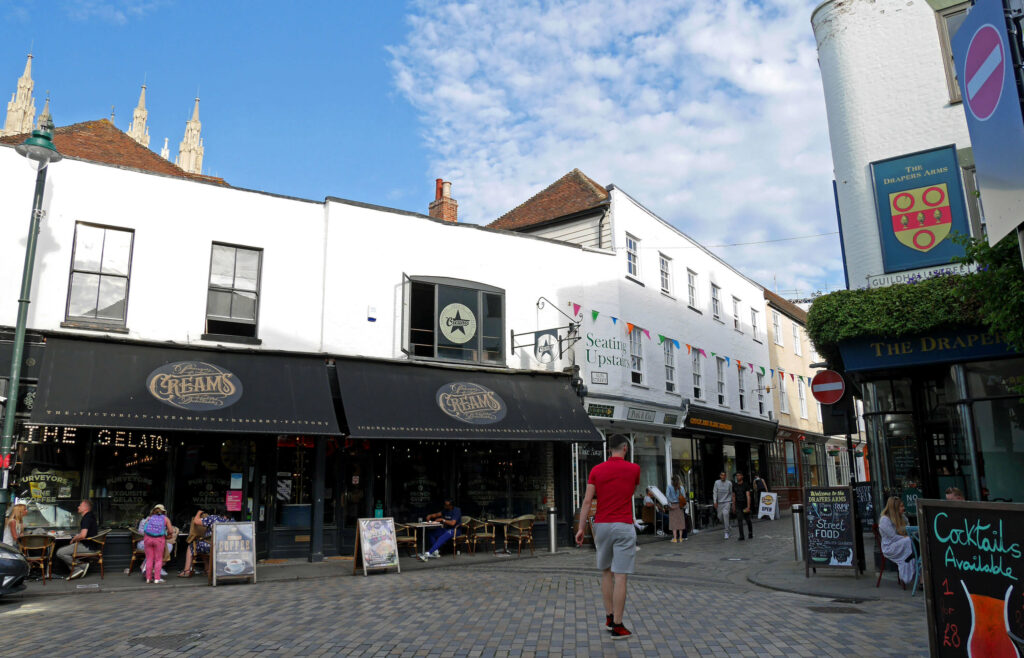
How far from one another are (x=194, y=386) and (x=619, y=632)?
30.1 ft

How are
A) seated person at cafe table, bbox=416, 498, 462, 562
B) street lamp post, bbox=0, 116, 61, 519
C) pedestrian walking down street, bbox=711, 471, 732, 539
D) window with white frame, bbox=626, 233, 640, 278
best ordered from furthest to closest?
window with white frame, bbox=626, 233, 640, 278, pedestrian walking down street, bbox=711, 471, 732, 539, seated person at cafe table, bbox=416, 498, 462, 562, street lamp post, bbox=0, 116, 61, 519

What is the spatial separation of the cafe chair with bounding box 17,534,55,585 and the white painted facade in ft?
47.2

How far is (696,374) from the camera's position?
23922 millimetres

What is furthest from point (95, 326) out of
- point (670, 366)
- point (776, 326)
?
point (776, 326)

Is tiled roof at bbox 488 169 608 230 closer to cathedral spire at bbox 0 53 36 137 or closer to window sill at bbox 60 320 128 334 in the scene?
window sill at bbox 60 320 128 334

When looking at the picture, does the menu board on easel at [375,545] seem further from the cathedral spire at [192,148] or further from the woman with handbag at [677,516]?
the cathedral spire at [192,148]

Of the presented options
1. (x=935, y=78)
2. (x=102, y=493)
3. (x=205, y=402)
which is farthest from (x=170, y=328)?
(x=935, y=78)

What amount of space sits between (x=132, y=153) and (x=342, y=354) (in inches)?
406

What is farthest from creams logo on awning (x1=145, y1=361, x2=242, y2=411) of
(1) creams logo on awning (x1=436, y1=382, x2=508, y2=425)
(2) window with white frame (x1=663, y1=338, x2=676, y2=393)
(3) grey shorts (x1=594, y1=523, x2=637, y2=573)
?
(2) window with white frame (x1=663, y1=338, x2=676, y2=393)

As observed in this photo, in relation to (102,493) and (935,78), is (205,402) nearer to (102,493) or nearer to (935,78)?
(102,493)

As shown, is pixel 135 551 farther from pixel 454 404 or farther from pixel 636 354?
pixel 636 354

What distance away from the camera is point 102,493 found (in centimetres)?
1250

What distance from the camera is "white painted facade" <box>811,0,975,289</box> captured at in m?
11.7

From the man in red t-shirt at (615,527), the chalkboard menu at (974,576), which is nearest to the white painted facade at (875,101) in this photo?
the man in red t-shirt at (615,527)
